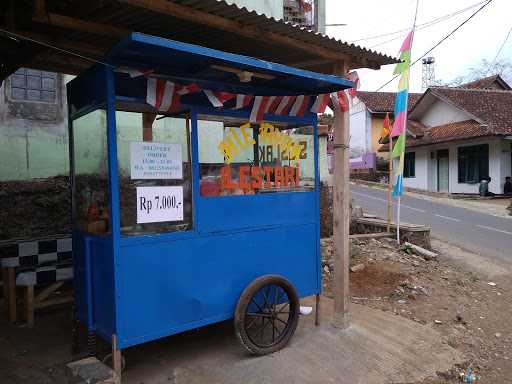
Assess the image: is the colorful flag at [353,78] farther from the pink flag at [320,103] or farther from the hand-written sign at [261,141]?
the hand-written sign at [261,141]

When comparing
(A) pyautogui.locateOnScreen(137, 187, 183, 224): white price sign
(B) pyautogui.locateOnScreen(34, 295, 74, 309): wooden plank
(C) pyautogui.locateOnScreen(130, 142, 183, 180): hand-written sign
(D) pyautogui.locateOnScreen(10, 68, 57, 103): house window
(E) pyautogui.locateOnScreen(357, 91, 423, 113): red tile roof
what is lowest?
(B) pyautogui.locateOnScreen(34, 295, 74, 309): wooden plank

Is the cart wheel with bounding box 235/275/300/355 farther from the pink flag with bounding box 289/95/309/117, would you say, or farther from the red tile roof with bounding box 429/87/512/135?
the red tile roof with bounding box 429/87/512/135

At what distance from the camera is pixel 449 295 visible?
6.96m

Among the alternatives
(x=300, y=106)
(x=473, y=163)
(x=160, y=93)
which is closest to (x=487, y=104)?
(x=473, y=163)

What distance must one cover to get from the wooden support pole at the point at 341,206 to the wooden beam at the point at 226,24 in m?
0.55

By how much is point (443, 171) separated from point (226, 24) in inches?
981

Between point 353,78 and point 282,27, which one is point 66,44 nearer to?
point 282,27

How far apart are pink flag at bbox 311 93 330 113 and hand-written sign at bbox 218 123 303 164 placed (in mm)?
411

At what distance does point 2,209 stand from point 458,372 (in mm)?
7336

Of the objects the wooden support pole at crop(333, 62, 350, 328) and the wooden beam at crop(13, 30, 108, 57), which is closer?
the wooden beam at crop(13, 30, 108, 57)

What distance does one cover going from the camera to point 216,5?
349cm

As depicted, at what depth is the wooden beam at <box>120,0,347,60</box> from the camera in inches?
132

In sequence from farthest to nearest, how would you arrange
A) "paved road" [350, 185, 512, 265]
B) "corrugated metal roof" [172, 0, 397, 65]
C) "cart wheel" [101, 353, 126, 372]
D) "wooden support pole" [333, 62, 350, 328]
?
1. "paved road" [350, 185, 512, 265]
2. "wooden support pole" [333, 62, 350, 328]
3. "cart wheel" [101, 353, 126, 372]
4. "corrugated metal roof" [172, 0, 397, 65]

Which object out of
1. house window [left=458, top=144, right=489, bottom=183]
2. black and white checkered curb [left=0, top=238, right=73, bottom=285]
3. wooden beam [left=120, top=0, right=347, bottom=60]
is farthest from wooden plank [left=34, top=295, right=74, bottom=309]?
house window [left=458, top=144, right=489, bottom=183]
